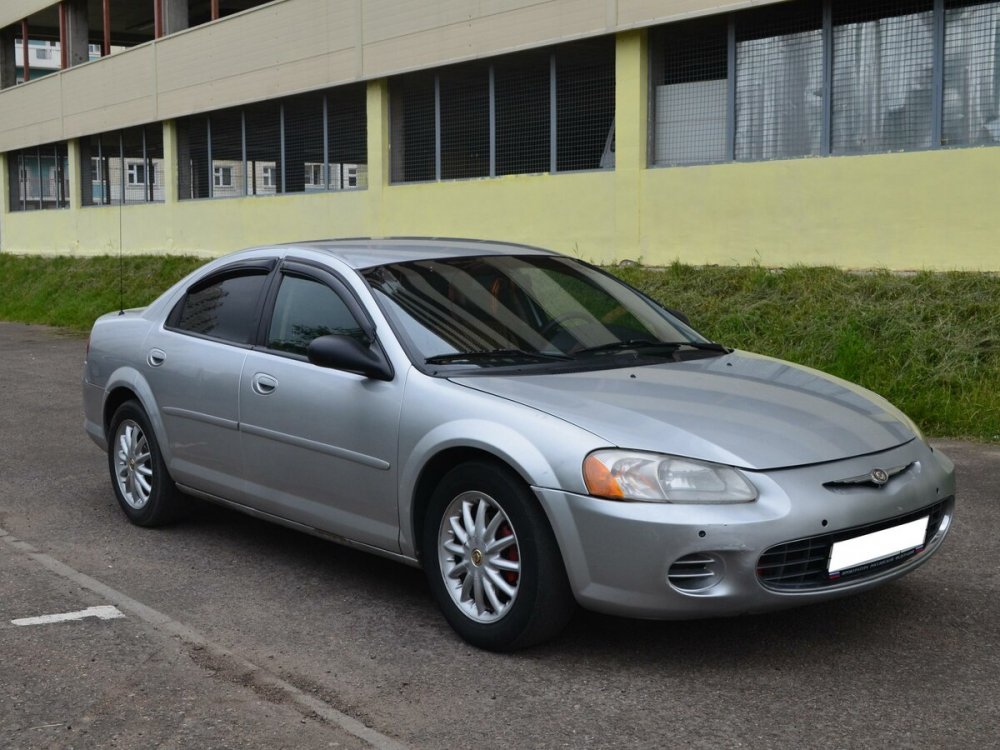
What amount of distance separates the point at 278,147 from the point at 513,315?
17050 mm

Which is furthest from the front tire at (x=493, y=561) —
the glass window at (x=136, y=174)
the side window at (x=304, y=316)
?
the glass window at (x=136, y=174)

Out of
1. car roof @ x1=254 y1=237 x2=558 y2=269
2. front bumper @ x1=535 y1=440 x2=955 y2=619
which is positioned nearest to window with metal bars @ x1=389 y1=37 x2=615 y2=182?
car roof @ x1=254 y1=237 x2=558 y2=269

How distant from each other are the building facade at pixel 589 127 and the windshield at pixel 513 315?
21.6 ft

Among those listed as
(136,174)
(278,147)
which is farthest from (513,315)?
(136,174)

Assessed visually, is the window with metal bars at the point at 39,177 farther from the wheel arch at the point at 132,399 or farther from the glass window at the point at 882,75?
the wheel arch at the point at 132,399

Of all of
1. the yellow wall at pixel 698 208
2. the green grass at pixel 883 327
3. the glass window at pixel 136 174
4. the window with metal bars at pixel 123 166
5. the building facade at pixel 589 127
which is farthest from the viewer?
the glass window at pixel 136 174

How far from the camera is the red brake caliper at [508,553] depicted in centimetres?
Answer: 445

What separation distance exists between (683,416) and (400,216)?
14.3 meters

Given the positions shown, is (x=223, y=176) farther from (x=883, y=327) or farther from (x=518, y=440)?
(x=518, y=440)

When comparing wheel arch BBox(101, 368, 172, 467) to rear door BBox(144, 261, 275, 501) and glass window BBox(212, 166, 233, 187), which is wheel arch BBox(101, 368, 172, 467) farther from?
glass window BBox(212, 166, 233, 187)

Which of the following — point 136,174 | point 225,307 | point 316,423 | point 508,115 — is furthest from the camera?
point 136,174

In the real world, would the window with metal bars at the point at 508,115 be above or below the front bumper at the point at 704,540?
above

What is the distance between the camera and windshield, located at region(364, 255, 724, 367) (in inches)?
202

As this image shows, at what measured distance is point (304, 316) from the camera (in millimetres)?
5668
